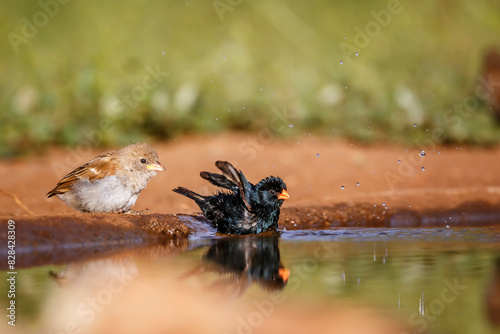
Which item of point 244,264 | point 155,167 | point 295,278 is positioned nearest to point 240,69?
point 155,167

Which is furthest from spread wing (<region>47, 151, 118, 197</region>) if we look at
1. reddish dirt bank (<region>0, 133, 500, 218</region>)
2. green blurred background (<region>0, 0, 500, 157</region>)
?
green blurred background (<region>0, 0, 500, 157</region>)

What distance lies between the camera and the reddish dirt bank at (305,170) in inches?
328

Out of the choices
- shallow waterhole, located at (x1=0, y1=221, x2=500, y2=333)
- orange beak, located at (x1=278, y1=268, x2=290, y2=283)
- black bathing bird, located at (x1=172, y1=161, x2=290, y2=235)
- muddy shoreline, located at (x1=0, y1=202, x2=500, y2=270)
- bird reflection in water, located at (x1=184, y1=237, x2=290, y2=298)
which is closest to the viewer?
shallow waterhole, located at (x1=0, y1=221, x2=500, y2=333)

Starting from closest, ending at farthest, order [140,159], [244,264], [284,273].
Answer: [284,273]
[244,264]
[140,159]

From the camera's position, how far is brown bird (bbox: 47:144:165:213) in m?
6.47

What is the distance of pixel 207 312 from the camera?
4.00 meters

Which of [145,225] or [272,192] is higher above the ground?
[272,192]

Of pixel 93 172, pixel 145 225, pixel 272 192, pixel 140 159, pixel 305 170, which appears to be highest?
pixel 305 170

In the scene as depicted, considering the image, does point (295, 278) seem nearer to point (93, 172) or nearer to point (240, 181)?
point (240, 181)

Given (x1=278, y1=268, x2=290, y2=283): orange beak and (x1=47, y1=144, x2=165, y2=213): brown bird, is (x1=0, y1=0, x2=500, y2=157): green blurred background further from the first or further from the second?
(x1=278, y1=268, x2=290, y2=283): orange beak

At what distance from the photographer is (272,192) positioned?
257 inches

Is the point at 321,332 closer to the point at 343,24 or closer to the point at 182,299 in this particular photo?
the point at 182,299

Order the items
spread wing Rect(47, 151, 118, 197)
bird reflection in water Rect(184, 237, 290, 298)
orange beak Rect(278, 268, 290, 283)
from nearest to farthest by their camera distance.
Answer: bird reflection in water Rect(184, 237, 290, 298) → orange beak Rect(278, 268, 290, 283) → spread wing Rect(47, 151, 118, 197)

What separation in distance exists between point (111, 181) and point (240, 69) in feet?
22.1
